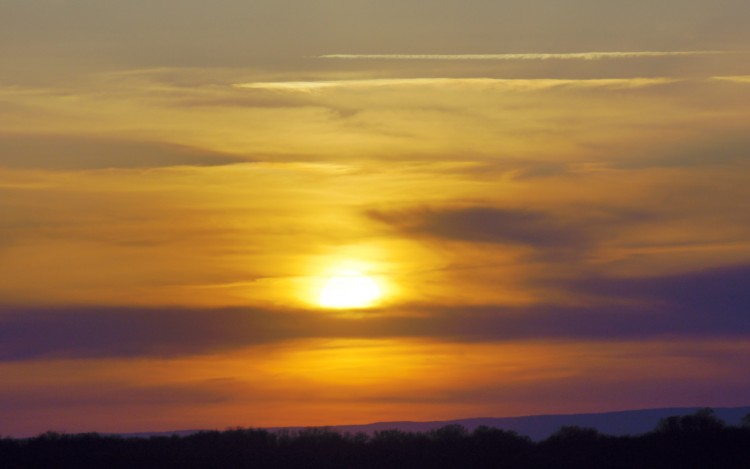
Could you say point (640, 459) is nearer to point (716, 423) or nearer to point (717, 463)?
point (717, 463)

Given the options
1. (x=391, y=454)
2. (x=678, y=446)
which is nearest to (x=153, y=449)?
(x=391, y=454)

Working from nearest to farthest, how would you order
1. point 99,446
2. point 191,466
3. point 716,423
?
point 191,466 → point 99,446 → point 716,423

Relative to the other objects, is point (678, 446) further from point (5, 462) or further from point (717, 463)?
point (5, 462)

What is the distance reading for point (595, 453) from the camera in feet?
201

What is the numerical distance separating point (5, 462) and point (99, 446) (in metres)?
3.99

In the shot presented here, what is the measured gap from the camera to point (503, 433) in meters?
64.8

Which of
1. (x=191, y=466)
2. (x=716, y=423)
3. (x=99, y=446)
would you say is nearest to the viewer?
(x=191, y=466)

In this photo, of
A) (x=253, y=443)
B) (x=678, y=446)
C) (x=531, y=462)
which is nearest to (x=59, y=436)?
(x=253, y=443)

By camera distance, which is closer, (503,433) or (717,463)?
(717,463)

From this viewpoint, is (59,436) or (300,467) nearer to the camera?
(300,467)

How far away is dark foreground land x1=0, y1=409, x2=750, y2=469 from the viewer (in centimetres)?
5959

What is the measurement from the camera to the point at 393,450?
6188cm

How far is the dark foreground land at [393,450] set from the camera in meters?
59.6

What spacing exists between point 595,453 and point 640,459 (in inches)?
70.4
